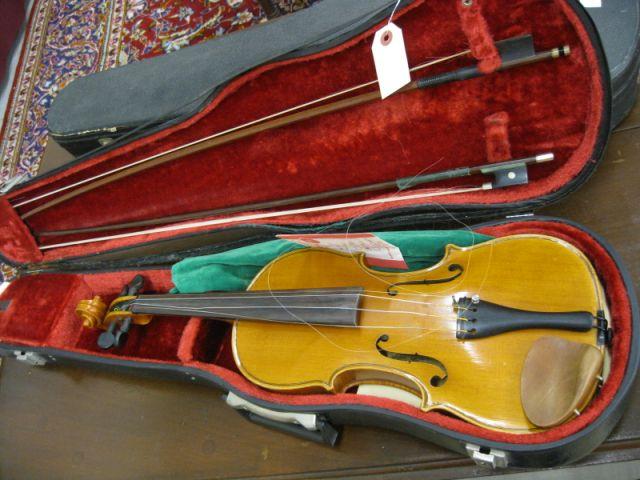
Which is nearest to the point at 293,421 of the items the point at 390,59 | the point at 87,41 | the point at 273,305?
the point at 273,305

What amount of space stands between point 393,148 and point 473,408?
617 millimetres

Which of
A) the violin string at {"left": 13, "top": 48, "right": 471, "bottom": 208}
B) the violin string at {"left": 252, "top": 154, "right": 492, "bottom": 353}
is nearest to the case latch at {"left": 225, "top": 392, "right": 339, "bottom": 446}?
the violin string at {"left": 252, "top": 154, "right": 492, "bottom": 353}

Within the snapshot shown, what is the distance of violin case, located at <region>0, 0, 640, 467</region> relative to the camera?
999 mm

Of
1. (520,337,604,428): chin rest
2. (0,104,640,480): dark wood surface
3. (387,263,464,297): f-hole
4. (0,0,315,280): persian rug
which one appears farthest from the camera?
(0,0,315,280): persian rug

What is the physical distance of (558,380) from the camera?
876 mm

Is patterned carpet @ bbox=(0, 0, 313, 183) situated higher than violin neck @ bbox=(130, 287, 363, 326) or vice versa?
patterned carpet @ bbox=(0, 0, 313, 183)

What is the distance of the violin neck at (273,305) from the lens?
3.73 feet

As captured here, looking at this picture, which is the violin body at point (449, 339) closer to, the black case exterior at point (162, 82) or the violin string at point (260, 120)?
the violin string at point (260, 120)

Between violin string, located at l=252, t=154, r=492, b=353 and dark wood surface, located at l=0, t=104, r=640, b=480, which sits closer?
violin string, located at l=252, t=154, r=492, b=353

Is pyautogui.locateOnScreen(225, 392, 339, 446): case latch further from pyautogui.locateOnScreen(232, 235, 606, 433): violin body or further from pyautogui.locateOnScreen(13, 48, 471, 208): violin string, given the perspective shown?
pyautogui.locateOnScreen(13, 48, 471, 208): violin string

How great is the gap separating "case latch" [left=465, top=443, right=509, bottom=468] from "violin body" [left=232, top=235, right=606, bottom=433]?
0.04 metres

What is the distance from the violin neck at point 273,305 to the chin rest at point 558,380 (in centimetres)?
38

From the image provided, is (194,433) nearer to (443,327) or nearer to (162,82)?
(443,327)

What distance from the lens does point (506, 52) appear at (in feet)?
3.46
